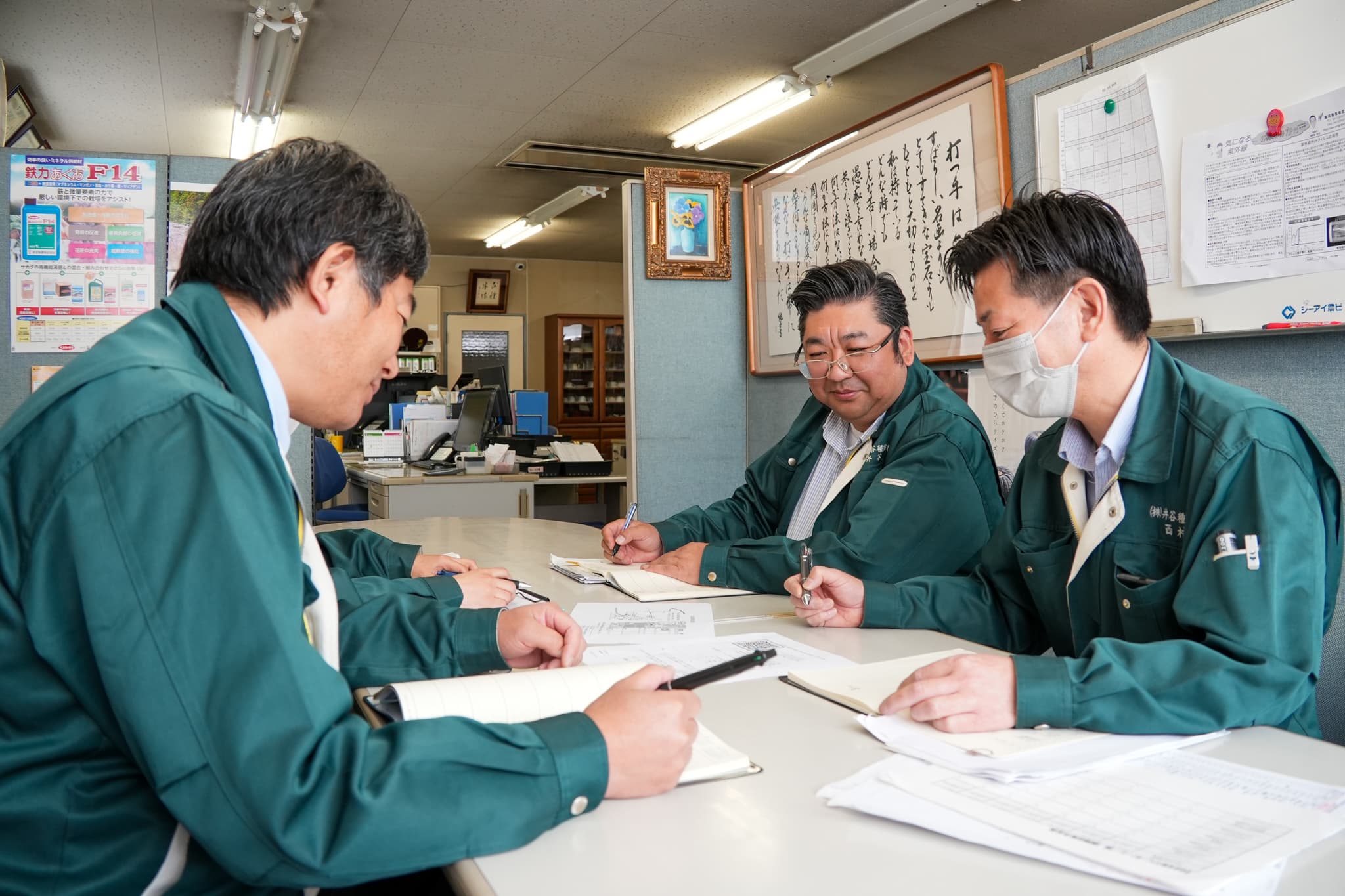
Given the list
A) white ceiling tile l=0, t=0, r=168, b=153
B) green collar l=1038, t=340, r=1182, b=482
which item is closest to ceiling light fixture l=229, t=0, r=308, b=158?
white ceiling tile l=0, t=0, r=168, b=153

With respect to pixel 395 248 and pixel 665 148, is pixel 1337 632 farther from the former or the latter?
pixel 665 148

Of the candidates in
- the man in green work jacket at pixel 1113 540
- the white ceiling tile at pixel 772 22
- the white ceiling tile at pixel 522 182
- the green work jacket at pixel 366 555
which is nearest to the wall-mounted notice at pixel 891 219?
the man in green work jacket at pixel 1113 540

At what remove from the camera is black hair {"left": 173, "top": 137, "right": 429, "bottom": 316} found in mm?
915

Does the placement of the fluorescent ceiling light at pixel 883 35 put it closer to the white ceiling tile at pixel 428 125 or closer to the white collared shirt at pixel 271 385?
the white ceiling tile at pixel 428 125

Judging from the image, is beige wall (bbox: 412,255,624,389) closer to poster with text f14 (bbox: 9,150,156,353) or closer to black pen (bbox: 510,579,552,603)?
poster with text f14 (bbox: 9,150,156,353)

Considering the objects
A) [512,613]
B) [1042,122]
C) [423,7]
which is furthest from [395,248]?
[423,7]

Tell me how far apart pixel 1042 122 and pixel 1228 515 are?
1474mm

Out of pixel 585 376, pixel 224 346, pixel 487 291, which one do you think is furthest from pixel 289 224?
pixel 487 291

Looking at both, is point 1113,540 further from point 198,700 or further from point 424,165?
point 424,165

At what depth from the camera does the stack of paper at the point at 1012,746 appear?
2.89 ft

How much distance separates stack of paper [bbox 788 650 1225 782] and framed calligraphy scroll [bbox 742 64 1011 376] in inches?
67.1

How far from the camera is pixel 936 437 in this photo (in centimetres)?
194

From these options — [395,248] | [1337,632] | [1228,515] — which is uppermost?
[395,248]

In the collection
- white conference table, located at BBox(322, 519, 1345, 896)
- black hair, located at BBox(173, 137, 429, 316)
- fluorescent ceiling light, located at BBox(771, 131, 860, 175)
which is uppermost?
fluorescent ceiling light, located at BBox(771, 131, 860, 175)
